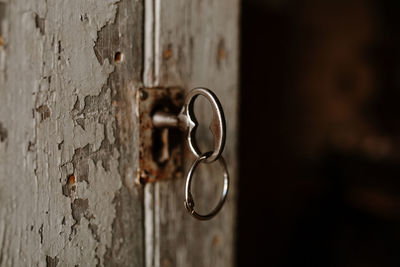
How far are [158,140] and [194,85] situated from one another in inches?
3.2

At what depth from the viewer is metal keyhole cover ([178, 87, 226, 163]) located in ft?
1.09

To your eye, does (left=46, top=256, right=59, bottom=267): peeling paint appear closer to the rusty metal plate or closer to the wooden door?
the wooden door

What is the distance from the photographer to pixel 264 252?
1708mm

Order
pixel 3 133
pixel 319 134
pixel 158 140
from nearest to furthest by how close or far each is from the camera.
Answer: pixel 3 133 → pixel 158 140 → pixel 319 134

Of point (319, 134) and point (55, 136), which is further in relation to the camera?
point (319, 134)

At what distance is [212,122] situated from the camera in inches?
13.4

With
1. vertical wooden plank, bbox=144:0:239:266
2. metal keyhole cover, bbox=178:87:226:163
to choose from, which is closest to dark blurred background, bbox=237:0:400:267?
vertical wooden plank, bbox=144:0:239:266

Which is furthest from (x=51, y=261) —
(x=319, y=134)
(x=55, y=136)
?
(x=319, y=134)

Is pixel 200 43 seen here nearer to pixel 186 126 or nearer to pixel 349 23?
pixel 186 126

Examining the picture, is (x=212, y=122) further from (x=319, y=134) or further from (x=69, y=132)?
(x=319, y=134)

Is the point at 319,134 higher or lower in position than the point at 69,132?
lower

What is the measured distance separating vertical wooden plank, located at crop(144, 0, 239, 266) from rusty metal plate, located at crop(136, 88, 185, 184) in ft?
0.04

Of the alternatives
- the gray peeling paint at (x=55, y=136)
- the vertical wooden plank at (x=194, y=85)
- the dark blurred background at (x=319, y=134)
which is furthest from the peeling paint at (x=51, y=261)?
the dark blurred background at (x=319, y=134)

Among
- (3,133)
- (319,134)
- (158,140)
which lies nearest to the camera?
(3,133)
